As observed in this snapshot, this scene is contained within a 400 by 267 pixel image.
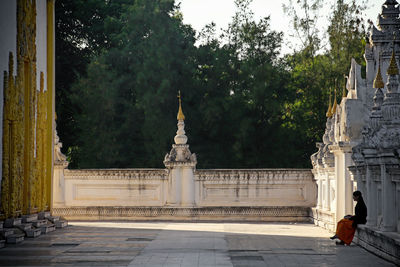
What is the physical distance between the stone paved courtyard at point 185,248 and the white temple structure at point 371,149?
57 centimetres

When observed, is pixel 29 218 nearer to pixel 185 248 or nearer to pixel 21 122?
pixel 21 122

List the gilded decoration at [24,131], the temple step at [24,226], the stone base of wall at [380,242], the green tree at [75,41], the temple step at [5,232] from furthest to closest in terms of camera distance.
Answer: the green tree at [75,41] → the temple step at [24,226] → the gilded decoration at [24,131] → the temple step at [5,232] → the stone base of wall at [380,242]

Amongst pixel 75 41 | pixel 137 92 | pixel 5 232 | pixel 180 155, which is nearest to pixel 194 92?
pixel 137 92

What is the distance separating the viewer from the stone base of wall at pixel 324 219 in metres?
18.4

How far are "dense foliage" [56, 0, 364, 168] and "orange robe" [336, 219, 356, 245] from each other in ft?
57.0

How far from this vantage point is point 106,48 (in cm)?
3775

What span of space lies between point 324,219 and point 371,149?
271 inches

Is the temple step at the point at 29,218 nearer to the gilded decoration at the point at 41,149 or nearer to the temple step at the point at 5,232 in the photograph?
the gilded decoration at the point at 41,149

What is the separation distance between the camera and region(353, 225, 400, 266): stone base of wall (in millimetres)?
11164

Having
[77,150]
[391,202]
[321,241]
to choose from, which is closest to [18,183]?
[321,241]

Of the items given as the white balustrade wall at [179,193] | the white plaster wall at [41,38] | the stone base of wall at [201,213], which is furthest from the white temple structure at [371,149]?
the white plaster wall at [41,38]

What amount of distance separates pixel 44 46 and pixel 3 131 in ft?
17.6

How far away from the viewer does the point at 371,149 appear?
13.3 metres

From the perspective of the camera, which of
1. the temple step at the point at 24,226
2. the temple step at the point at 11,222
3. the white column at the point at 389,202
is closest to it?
the white column at the point at 389,202
